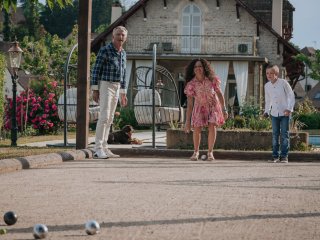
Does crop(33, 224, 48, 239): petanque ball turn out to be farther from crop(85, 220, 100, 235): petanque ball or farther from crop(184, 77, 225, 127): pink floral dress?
crop(184, 77, 225, 127): pink floral dress

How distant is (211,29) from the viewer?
4078 centimetres

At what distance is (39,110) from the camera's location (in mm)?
27156

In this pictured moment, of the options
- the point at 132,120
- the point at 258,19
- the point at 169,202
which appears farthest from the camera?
the point at 258,19

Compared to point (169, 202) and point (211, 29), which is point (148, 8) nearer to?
point (211, 29)

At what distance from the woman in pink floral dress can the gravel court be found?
1.87 meters

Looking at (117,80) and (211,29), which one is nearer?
(117,80)

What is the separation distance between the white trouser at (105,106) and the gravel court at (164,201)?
4.82 ft

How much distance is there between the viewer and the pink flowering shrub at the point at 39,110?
87.4 feet

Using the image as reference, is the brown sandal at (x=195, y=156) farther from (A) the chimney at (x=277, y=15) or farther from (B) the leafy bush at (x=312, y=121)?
(A) the chimney at (x=277, y=15)

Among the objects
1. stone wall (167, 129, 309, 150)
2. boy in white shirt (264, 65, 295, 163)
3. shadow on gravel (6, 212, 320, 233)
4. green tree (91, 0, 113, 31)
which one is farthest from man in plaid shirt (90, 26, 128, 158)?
green tree (91, 0, 113, 31)

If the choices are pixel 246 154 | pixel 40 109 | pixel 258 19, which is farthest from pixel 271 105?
pixel 258 19

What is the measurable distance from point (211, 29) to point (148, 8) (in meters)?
3.09

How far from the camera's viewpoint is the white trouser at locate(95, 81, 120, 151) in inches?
468

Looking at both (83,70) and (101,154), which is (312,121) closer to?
(83,70)
